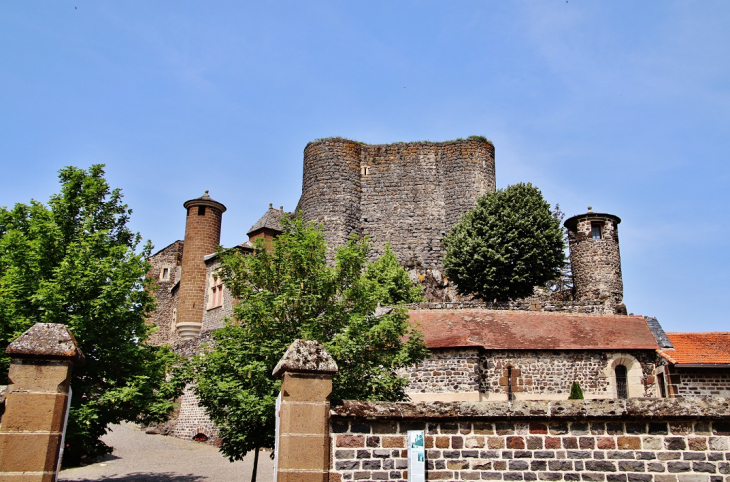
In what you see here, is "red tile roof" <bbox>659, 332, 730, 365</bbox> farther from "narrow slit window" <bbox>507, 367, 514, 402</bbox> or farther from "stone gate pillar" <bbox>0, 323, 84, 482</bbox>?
"stone gate pillar" <bbox>0, 323, 84, 482</bbox>

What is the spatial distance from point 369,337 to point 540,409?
23.3ft

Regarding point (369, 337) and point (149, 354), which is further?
point (149, 354)

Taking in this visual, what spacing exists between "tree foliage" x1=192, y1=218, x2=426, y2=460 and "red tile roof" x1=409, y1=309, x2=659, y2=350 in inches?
292

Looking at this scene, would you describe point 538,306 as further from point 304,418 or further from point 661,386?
point 304,418

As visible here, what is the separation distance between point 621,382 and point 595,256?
1305cm

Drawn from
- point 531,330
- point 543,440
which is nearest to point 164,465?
point 531,330

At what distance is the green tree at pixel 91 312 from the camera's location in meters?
14.8

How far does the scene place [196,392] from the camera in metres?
15.1

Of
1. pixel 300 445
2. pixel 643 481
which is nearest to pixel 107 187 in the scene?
pixel 300 445

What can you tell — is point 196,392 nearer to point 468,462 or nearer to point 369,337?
point 369,337

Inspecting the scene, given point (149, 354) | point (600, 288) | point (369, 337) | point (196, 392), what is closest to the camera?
point (369, 337)

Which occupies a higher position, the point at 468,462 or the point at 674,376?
the point at 674,376

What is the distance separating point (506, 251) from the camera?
105 feet

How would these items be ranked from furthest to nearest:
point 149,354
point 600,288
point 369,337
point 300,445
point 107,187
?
point 600,288
point 107,187
point 149,354
point 369,337
point 300,445
